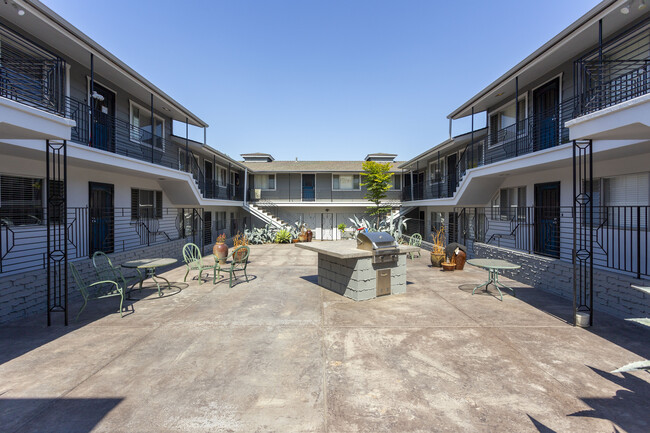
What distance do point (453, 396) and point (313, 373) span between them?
171cm

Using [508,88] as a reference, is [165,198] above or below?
below

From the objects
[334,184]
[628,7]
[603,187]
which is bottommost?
[603,187]

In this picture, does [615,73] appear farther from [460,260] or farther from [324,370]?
[324,370]

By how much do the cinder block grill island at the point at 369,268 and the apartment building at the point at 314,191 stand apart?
16.1 m

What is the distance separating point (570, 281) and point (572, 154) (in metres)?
3.12

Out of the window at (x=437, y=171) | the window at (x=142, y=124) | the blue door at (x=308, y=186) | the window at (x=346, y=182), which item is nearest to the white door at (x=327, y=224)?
the blue door at (x=308, y=186)

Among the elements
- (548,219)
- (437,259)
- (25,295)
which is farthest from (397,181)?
(25,295)

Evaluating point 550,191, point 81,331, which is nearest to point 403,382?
point 81,331

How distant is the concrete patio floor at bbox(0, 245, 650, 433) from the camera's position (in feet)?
10.4

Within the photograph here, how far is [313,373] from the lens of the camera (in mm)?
4070

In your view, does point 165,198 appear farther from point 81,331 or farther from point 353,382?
point 353,382

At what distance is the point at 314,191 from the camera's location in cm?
2548

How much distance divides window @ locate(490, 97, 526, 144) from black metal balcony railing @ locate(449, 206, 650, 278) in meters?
3.24

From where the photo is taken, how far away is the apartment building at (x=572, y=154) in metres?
5.89
